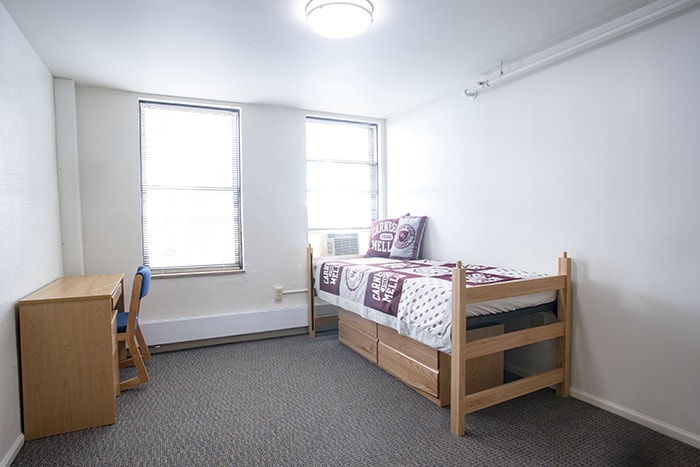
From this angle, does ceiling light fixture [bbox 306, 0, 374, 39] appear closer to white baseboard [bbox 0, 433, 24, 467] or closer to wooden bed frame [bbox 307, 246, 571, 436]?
wooden bed frame [bbox 307, 246, 571, 436]

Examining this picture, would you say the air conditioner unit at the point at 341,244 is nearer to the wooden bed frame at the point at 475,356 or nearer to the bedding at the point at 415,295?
the bedding at the point at 415,295

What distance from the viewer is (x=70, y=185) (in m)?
3.06

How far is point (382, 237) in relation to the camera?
393 centimetres

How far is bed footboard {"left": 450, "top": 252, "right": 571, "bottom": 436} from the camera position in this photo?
2002 mm

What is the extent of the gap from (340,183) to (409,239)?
106cm

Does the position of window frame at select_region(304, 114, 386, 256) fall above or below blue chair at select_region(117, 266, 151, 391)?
above

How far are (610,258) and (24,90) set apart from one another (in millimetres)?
3547

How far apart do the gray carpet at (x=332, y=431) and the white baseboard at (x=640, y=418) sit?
0.12ft

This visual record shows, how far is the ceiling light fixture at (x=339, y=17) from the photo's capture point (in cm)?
194

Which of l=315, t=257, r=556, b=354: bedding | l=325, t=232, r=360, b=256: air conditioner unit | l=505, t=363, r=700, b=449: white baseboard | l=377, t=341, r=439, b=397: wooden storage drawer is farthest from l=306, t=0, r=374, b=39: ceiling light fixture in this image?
l=505, t=363, r=700, b=449: white baseboard

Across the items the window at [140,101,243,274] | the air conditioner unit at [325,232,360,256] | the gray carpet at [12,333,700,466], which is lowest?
the gray carpet at [12,333,700,466]

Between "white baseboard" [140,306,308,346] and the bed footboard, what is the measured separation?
202 cm

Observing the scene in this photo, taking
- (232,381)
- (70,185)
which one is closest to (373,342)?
(232,381)

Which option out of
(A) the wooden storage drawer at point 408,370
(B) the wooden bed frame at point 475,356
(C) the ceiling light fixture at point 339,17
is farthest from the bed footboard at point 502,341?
(C) the ceiling light fixture at point 339,17
